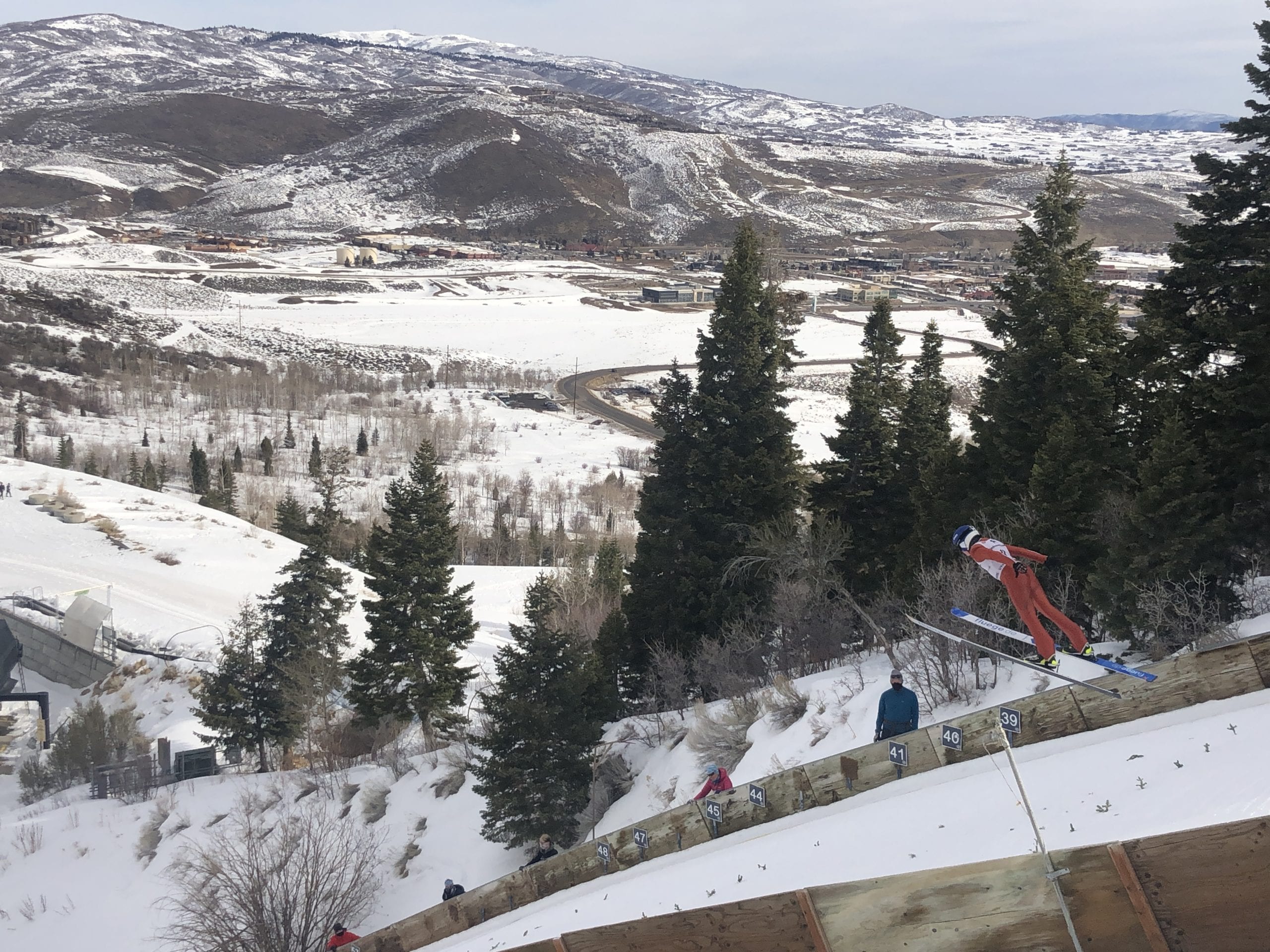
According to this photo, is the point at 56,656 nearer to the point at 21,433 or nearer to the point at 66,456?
the point at 66,456

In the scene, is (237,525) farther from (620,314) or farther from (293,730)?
(620,314)

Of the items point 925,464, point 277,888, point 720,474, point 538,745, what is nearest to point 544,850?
point 538,745

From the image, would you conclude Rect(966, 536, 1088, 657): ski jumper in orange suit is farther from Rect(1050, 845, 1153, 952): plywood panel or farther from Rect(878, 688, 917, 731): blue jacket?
Rect(1050, 845, 1153, 952): plywood panel

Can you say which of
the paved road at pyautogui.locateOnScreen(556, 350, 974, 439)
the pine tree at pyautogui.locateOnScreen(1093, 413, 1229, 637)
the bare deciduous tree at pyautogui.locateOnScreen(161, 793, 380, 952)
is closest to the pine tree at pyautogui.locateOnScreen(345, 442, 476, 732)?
the bare deciduous tree at pyautogui.locateOnScreen(161, 793, 380, 952)

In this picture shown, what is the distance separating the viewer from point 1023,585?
8.84 metres

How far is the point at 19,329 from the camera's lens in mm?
89500

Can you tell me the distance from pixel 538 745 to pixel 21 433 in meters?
59.9

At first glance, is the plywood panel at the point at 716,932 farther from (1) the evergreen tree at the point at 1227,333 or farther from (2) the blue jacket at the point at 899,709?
(1) the evergreen tree at the point at 1227,333

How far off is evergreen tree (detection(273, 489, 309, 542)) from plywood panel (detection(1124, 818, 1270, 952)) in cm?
3153

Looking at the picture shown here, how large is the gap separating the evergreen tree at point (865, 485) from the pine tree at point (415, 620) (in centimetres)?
872

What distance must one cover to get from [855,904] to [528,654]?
1036 cm

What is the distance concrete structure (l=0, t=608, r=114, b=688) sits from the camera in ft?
Result: 106

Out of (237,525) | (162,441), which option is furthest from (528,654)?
(162,441)

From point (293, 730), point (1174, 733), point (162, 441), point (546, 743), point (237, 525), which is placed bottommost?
point (162, 441)
